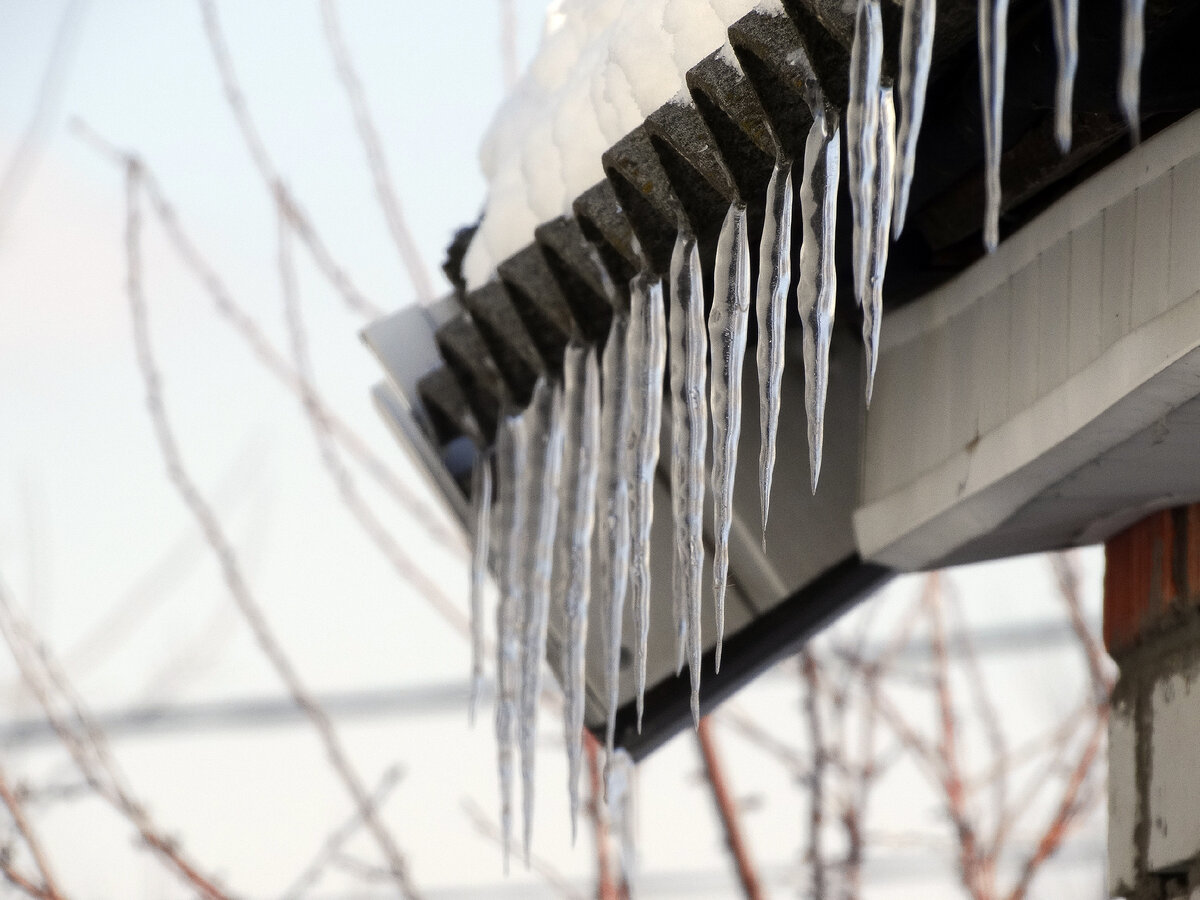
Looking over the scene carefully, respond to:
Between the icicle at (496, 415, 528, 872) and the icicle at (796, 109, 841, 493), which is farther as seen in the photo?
the icicle at (496, 415, 528, 872)

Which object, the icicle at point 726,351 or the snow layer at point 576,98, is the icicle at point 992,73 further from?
the icicle at point 726,351

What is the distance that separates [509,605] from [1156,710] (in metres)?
1.09

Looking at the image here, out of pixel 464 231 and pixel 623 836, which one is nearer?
pixel 464 231

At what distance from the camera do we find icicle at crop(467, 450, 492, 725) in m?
2.50

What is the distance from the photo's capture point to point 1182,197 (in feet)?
5.18

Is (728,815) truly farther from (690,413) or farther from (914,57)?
(914,57)

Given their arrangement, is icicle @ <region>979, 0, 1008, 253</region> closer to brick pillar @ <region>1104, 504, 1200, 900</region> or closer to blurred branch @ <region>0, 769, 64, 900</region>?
brick pillar @ <region>1104, 504, 1200, 900</region>

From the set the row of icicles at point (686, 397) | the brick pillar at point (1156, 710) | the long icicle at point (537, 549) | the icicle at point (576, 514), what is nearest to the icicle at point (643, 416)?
the row of icicles at point (686, 397)

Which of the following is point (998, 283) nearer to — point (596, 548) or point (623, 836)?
point (596, 548)

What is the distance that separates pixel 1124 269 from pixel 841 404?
2.62ft

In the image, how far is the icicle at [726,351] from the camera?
167cm

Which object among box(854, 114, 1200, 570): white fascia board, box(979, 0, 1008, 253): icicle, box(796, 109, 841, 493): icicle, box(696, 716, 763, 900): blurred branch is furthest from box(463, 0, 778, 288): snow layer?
box(696, 716, 763, 900): blurred branch

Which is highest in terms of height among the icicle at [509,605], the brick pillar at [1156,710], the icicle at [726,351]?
the icicle at [726,351]

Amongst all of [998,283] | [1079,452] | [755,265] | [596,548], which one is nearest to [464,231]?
[596,548]
